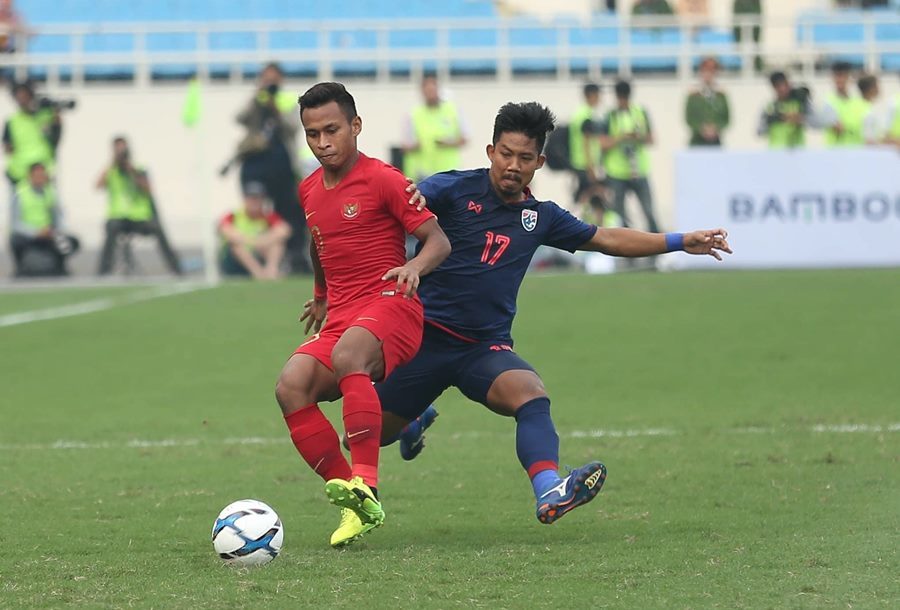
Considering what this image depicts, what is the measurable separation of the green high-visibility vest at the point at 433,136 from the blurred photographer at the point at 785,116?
3.93 metres

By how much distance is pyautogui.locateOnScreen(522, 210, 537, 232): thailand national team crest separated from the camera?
21.4 ft

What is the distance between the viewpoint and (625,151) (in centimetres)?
2075

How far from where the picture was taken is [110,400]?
10.6 m

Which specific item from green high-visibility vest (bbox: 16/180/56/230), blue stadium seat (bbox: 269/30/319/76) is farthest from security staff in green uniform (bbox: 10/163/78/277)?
blue stadium seat (bbox: 269/30/319/76)

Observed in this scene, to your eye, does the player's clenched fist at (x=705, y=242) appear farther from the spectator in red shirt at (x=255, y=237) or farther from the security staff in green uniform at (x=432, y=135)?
the spectator in red shirt at (x=255, y=237)

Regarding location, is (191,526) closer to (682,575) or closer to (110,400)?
(682,575)

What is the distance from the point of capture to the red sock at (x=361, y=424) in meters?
5.95

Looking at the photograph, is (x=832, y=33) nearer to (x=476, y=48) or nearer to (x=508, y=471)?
(x=476, y=48)

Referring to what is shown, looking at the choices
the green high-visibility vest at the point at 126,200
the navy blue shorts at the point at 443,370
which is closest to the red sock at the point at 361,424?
the navy blue shorts at the point at 443,370

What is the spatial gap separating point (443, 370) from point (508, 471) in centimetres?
149

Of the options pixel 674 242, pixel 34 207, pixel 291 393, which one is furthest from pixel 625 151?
pixel 291 393

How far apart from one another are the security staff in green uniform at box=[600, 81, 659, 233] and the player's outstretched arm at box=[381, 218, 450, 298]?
47.9 ft

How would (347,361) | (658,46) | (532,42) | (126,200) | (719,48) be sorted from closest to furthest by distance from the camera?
(347,361), (126,200), (719,48), (658,46), (532,42)

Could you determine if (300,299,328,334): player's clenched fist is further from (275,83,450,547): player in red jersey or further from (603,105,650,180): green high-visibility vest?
(603,105,650,180): green high-visibility vest
